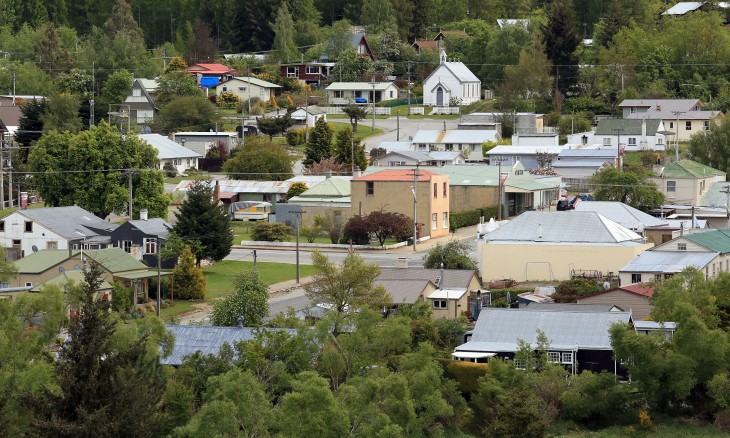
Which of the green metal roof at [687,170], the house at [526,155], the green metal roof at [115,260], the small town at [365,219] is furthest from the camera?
the house at [526,155]

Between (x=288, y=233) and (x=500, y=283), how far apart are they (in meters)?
13.7

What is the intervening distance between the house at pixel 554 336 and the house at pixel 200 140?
145ft

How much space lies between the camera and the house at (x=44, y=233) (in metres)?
55.9

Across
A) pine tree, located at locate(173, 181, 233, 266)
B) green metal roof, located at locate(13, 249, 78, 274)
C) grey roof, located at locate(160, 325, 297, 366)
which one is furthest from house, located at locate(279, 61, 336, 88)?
grey roof, located at locate(160, 325, 297, 366)

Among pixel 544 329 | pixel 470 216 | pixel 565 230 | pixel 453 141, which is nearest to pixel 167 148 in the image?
pixel 453 141

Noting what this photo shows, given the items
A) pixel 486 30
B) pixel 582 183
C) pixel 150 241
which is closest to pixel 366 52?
pixel 486 30

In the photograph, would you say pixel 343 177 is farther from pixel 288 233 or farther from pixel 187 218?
pixel 187 218

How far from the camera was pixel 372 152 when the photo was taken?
83.6 meters

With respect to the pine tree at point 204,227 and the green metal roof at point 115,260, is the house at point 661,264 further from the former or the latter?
the green metal roof at point 115,260

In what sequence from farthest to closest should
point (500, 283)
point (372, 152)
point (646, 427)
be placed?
point (372, 152) → point (500, 283) → point (646, 427)

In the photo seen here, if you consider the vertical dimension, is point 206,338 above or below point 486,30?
below

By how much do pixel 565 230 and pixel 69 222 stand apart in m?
16.9

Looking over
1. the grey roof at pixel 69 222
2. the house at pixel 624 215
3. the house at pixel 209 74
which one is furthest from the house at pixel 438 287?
the house at pixel 209 74

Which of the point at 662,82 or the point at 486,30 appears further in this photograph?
the point at 486,30
